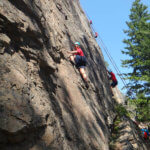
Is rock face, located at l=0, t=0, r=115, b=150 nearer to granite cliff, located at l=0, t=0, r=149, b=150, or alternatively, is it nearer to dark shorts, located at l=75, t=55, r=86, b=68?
granite cliff, located at l=0, t=0, r=149, b=150

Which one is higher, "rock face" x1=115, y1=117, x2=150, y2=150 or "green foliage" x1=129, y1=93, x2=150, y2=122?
"green foliage" x1=129, y1=93, x2=150, y2=122

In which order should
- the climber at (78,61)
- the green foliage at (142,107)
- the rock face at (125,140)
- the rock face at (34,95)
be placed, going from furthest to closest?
1. the green foliage at (142,107)
2. the rock face at (125,140)
3. the climber at (78,61)
4. the rock face at (34,95)

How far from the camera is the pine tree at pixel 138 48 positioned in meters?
15.0

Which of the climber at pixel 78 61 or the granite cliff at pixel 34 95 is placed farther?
the climber at pixel 78 61

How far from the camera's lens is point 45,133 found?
2.99 meters

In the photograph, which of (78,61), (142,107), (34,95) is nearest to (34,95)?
(34,95)

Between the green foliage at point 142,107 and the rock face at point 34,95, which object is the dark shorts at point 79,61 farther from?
the green foliage at point 142,107

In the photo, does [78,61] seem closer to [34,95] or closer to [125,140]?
[34,95]

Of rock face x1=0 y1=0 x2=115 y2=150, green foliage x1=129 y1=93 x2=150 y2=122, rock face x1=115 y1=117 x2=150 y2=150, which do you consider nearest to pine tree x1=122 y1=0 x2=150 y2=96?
green foliage x1=129 y1=93 x2=150 y2=122

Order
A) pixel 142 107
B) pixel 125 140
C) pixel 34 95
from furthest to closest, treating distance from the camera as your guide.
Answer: pixel 142 107, pixel 125 140, pixel 34 95

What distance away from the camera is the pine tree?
15.0 meters

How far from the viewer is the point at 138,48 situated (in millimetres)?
16828

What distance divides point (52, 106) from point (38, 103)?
583 millimetres

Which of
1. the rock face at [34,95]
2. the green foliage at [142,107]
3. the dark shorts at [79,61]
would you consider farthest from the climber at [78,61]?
the green foliage at [142,107]
